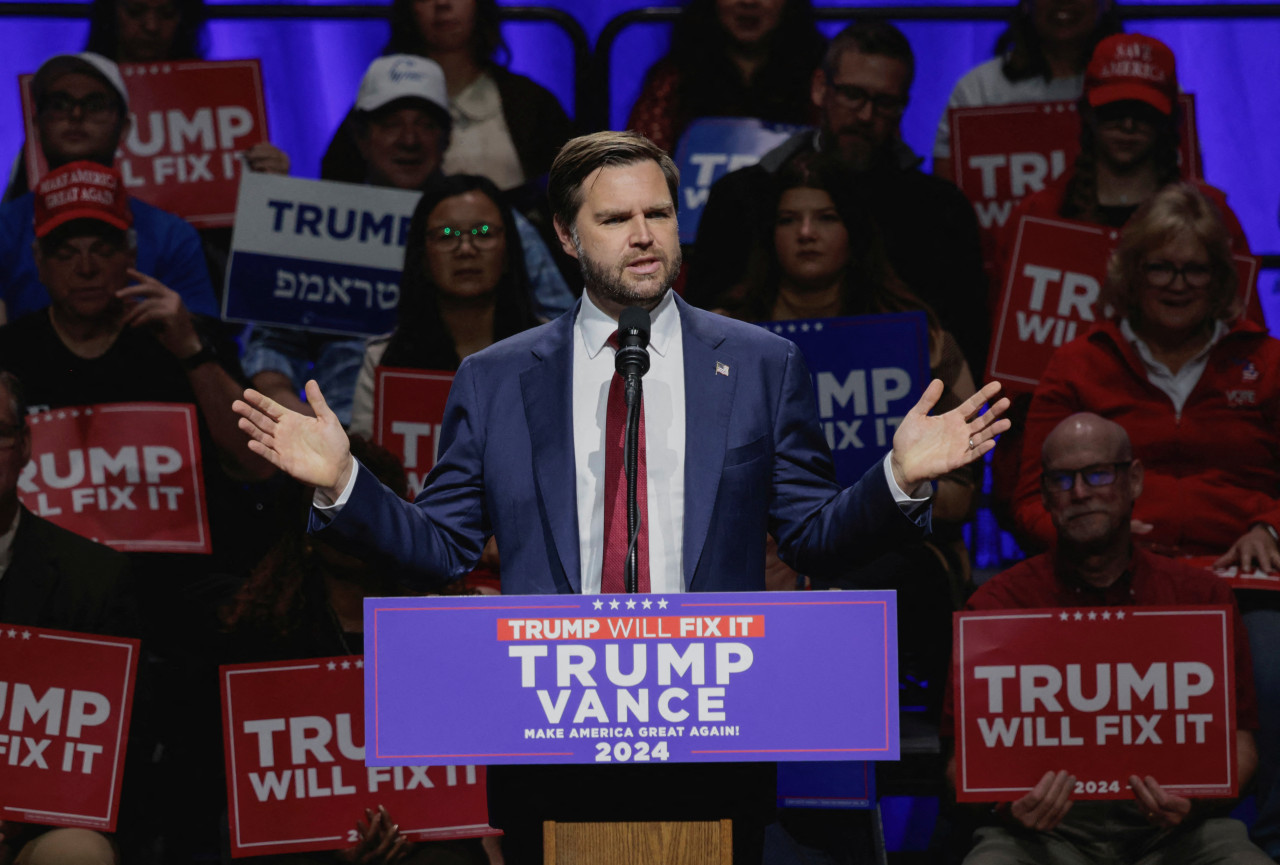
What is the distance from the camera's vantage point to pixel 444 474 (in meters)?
2.20

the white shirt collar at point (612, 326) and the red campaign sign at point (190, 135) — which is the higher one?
the red campaign sign at point (190, 135)

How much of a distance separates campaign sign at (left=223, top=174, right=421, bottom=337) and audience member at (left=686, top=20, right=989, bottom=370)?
3.00 feet

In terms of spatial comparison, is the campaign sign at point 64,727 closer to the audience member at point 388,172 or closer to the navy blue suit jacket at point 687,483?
the audience member at point 388,172

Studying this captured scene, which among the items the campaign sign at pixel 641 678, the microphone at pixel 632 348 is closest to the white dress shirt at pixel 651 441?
the microphone at pixel 632 348

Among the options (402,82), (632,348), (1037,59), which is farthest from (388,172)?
(632,348)

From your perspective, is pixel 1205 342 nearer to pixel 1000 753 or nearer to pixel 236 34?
pixel 1000 753

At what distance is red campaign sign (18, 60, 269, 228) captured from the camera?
189 inches

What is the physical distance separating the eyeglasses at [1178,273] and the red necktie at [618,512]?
2344 mm

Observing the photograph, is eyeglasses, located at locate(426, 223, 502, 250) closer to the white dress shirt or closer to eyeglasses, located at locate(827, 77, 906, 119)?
eyeglasses, located at locate(827, 77, 906, 119)

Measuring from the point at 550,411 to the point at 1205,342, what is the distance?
250cm

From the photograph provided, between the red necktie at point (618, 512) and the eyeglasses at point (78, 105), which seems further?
the eyeglasses at point (78, 105)

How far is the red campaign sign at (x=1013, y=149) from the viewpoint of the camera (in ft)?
15.5

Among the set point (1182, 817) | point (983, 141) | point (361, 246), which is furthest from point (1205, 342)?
point (361, 246)

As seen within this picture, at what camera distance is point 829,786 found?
3.34 meters
